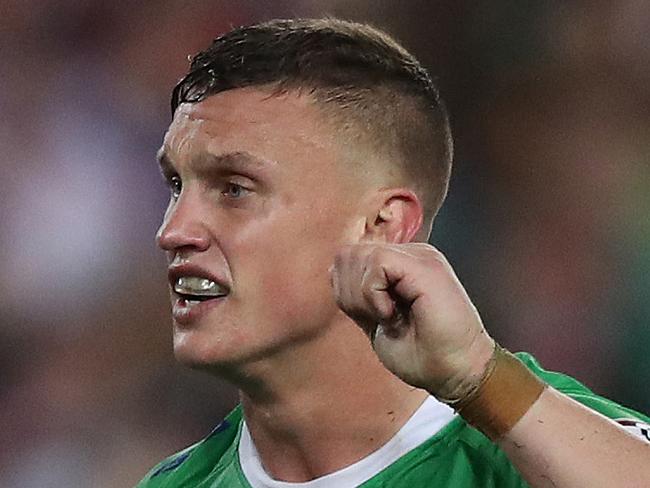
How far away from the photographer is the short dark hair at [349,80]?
125cm

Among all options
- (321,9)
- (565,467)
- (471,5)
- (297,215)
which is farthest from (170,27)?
(565,467)

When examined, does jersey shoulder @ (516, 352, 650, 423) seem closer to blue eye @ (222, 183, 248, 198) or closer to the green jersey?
the green jersey

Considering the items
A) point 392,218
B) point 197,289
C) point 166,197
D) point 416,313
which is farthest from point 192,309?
point 166,197

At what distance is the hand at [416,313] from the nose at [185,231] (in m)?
0.29

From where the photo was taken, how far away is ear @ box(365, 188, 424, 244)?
1.24 meters

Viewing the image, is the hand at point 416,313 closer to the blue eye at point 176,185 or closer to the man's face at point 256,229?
the man's face at point 256,229

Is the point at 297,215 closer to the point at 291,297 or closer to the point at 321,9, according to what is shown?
the point at 291,297

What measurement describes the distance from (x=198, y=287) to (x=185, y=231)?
0.06 m

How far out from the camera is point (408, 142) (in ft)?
4.24

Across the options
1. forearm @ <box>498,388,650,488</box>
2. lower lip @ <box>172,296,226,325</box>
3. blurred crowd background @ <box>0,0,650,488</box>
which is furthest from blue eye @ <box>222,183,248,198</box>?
blurred crowd background @ <box>0,0,650,488</box>

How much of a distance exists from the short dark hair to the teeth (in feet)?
0.68

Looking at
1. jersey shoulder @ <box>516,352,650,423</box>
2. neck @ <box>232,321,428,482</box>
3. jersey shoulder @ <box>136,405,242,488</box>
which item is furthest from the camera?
jersey shoulder @ <box>136,405,242,488</box>

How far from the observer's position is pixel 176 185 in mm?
1270

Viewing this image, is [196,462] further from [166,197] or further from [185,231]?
[166,197]
